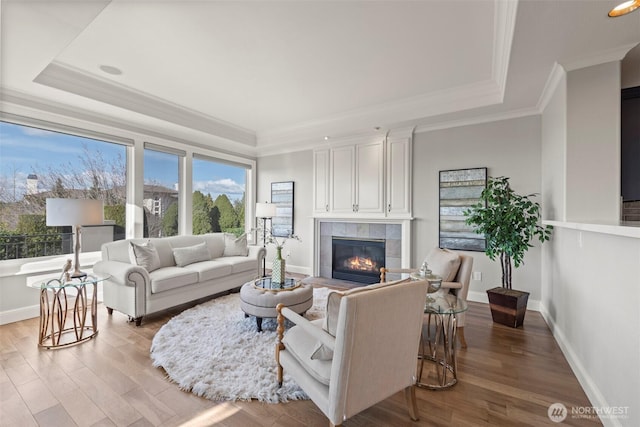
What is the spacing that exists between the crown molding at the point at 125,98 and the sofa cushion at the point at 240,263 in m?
2.25

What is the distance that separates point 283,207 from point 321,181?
1110 mm

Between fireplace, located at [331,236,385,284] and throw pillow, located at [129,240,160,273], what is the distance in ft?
9.69

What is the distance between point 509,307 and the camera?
3117 mm

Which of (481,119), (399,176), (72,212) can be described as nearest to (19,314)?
(72,212)

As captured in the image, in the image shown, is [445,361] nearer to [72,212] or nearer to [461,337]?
[461,337]

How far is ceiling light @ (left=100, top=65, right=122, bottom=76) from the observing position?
310cm

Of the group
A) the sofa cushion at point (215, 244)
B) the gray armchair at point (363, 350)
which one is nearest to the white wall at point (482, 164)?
the gray armchair at point (363, 350)

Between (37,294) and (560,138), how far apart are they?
242 inches

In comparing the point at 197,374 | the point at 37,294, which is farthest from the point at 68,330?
the point at 197,374

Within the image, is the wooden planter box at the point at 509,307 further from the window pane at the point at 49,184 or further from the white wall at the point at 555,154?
the window pane at the point at 49,184

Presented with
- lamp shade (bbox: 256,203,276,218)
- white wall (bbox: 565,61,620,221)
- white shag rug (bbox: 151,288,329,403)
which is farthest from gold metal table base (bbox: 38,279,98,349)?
white wall (bbox: 565,61,620,221)

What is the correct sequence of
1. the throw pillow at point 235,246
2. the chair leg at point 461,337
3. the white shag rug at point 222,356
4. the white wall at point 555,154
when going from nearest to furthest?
the white shag rug at point 222,356 < the white wall at point 555,154 < the chair leg at point 461,337 < the throw pillow at point 235,246

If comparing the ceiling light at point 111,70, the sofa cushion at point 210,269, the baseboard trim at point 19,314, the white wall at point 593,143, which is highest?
the ceiling light at point 111,70

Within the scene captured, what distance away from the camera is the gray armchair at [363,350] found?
4.49 feet
